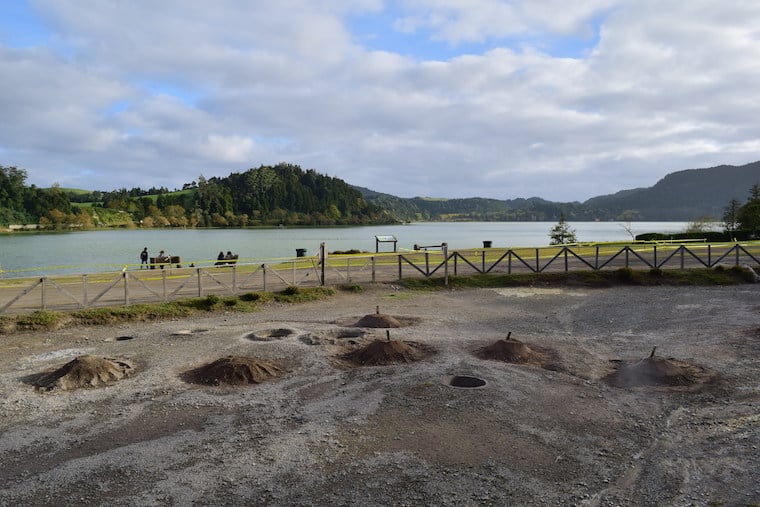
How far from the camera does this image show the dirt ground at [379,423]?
5809 mm

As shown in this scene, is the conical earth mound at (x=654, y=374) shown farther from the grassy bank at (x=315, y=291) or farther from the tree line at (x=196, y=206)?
the tree line at (x=196, y=206)

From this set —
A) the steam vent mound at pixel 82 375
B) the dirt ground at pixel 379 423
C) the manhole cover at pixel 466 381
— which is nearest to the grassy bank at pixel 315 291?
the dirt ground at pixel 379 423

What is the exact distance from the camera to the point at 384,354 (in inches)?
424

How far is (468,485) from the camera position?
5.84 m

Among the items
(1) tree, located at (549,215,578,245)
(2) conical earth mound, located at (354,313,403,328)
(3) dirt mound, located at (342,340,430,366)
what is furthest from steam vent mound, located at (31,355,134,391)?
(1) tree, located at (549,215,578,245)

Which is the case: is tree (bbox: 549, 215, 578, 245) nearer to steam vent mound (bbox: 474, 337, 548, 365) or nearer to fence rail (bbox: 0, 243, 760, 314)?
fence rail (bbox: 0, 243, 760, 314)

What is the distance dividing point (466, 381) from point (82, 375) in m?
7.11

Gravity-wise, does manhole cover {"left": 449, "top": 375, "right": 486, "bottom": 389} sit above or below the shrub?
below

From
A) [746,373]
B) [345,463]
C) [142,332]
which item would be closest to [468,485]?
[345,463]

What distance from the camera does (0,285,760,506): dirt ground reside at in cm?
581

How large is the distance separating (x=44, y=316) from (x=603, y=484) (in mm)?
14059

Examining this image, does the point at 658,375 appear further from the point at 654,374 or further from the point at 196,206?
the point at 196,206

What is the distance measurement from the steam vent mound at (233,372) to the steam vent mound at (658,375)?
6626 mm

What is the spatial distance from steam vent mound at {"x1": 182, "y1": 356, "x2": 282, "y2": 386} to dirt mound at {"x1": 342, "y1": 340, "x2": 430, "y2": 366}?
1.71 metres
